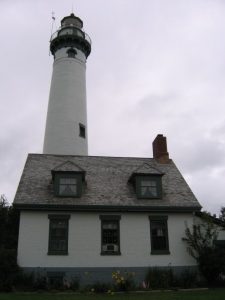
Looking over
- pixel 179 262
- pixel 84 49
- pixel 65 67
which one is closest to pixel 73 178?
pixel 179 262

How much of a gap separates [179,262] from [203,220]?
2.63m

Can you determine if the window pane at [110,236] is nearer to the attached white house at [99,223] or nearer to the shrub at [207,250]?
the attached white house at [99,223]

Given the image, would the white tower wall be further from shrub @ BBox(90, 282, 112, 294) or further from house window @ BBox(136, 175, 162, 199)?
shrub @ BBox(90, 282, 112, 294)

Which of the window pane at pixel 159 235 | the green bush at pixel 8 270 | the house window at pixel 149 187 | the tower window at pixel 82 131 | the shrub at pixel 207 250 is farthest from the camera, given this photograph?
the tower window at pixel 82 131

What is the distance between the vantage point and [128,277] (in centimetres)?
2028

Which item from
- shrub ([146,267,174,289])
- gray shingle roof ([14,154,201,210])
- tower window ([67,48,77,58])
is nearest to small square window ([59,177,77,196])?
gray shingle roof ([14,154,201,210])

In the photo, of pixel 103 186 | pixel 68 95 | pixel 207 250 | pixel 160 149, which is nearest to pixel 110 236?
pixel 103 186

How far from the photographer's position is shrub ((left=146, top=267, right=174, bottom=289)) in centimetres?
1992

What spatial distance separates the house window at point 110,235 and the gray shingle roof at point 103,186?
72cm

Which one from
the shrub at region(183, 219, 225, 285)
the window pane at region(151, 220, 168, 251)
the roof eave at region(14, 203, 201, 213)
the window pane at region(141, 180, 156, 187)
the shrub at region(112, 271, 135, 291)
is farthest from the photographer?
the window pane at region(141, 180, 156, 187)

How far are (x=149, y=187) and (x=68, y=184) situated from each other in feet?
15.0

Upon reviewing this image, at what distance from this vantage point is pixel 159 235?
21891 mm

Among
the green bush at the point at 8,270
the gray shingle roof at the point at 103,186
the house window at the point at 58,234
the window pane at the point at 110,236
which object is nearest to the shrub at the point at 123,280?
the window pane at the point at 110,236

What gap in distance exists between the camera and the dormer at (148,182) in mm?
22922
